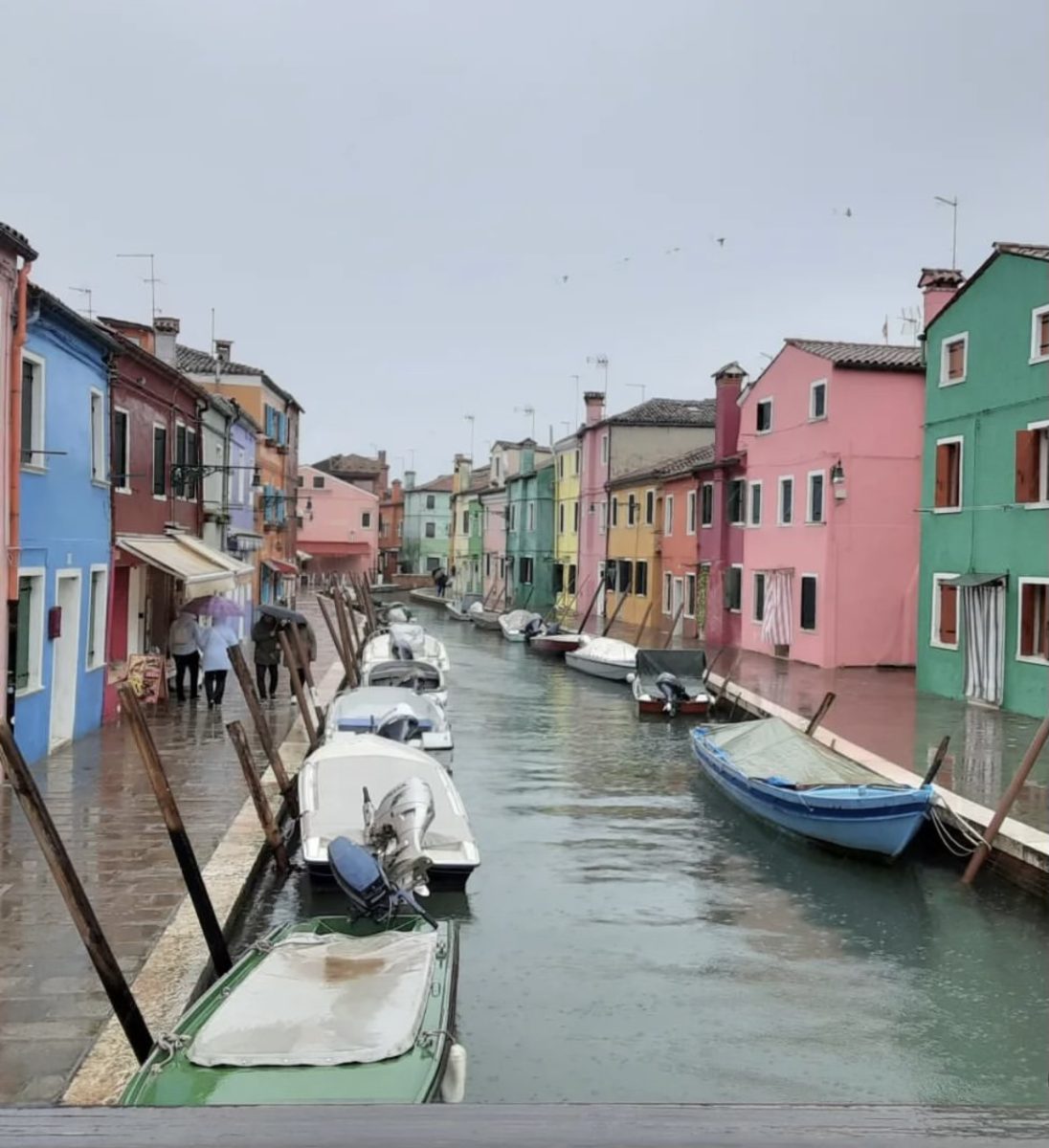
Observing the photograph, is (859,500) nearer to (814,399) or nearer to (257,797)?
(814,399)

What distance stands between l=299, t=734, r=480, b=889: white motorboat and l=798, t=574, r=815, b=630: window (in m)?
17.8

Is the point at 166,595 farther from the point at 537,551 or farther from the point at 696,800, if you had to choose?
the point at 537,551

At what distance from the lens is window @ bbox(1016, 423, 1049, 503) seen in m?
19.2

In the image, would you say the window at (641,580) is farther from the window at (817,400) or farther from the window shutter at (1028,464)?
the window shutter at (1028,464)

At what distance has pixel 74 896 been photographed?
228 inches

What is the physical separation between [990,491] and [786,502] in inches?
384

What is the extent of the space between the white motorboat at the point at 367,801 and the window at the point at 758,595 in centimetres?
2108

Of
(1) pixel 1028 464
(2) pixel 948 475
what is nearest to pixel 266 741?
(1) pixel 1028 464

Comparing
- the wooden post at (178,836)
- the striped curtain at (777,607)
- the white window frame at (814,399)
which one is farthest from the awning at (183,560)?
the striped curtain at (777,607)

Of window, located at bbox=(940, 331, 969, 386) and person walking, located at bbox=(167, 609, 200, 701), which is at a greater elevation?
window, located at bbox=(940, 331, 969, 386)

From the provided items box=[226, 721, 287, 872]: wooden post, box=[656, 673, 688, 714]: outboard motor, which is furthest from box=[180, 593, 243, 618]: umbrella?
box=[226, 721, 287, 872]: wooden post

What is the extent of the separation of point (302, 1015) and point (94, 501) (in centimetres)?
1081

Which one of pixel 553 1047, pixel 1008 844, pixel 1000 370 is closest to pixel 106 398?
pixel 553 1047

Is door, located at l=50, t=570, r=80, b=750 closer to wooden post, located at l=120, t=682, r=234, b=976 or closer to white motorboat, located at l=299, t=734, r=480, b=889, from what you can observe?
white motorboat, located at l=299, t=734, r=480, b=889
